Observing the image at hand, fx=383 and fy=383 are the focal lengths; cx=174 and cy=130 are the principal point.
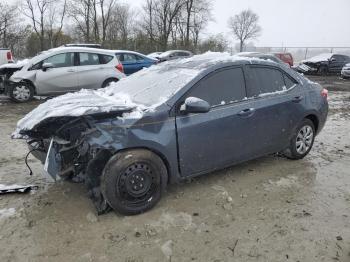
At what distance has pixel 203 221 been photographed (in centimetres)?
396

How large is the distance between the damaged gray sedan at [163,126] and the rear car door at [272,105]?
0.01 m

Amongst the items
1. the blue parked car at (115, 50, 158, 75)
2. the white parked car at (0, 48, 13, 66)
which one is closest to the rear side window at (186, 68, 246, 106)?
the blue parked car at (115, 50, 158, 75)

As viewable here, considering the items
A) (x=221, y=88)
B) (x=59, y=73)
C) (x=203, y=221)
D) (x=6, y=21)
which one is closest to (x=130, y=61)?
(x=59, y=73)

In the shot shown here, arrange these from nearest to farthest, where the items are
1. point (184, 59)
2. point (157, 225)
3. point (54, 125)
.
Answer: point (157, 225) → point (54, 125) → point (184, 59)

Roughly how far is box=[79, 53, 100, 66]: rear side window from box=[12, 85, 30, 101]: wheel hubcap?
1.81 m

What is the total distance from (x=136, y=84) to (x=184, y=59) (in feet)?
2.64

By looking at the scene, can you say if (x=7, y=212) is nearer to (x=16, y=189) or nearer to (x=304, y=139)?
(x=16, y=189)

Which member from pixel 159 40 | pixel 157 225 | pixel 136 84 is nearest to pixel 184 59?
pixel 136 84

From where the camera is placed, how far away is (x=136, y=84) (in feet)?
17.0

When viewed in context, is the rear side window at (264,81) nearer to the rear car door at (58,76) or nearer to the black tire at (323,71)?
the rear car door at (58,76)

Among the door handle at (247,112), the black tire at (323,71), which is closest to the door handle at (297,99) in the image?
the door handle at (247,112)

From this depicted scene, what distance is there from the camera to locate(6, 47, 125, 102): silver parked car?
1127 centimetres

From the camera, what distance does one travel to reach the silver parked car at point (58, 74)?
11273mm

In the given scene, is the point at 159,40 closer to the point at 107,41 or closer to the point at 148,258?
the point at 107,41
